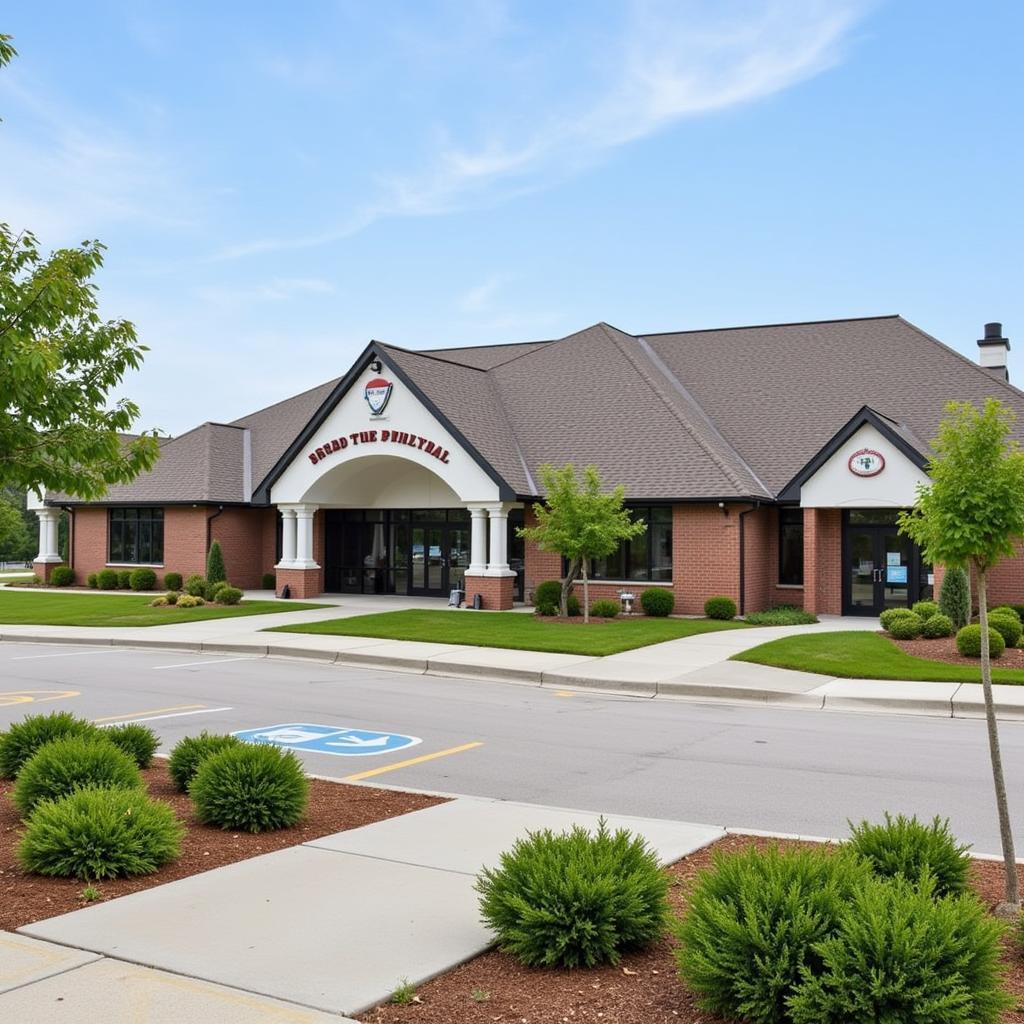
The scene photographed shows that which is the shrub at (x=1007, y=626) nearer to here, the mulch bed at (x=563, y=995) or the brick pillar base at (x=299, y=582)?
the mulch bed at (x=563, y=995)

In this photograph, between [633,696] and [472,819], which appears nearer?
[472,819]

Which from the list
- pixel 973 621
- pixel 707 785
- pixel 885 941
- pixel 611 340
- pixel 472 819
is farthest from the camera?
pixel 611 340

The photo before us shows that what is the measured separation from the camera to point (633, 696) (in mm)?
16328

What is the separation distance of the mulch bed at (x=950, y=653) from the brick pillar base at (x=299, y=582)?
18111 mm

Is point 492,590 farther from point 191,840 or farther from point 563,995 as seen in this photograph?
point 563,995

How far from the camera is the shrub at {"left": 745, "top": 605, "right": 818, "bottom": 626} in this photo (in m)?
26.1

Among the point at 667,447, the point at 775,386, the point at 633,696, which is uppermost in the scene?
the point at 775,386

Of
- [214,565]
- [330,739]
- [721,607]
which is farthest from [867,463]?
[214,565]

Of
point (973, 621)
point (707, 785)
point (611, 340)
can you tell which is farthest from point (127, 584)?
point (707, 785)

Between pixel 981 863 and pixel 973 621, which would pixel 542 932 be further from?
pixel 973 621

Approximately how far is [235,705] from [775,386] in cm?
2232

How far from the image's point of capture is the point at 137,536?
38.0 metres

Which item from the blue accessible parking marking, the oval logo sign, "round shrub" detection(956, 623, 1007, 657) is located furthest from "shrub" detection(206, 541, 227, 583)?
"round shrub" detection(956, 623, 1007, 657)

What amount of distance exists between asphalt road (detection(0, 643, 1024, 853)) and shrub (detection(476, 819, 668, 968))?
3.05 metres
